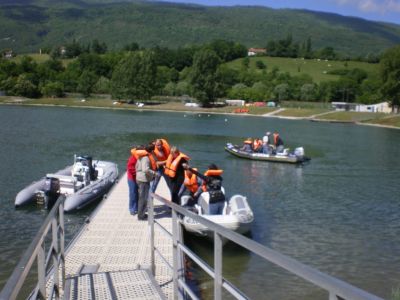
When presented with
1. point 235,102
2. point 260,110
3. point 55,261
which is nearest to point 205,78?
point 235,102

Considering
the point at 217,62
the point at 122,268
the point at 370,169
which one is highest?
the point at 217,62

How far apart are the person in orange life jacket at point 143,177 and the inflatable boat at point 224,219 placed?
1132mm

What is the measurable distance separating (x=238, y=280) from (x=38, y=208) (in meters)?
8.69

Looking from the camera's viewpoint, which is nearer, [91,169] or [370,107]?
[91,169]

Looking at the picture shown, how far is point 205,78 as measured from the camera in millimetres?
118812

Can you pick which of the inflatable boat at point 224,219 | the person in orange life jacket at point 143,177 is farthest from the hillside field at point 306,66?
the person in orange life jacket at point 143,177

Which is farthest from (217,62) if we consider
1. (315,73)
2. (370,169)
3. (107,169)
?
(107,169)

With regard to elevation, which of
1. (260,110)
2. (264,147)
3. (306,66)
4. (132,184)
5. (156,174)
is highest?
(306,66)

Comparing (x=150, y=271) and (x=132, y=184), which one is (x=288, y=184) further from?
(x=150, y=271)

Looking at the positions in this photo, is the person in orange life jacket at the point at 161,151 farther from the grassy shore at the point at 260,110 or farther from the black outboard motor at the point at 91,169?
the grassy shore at the point at 260,110

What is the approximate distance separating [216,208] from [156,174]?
1.83 m

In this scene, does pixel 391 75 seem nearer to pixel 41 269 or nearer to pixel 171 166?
pixel 171 166

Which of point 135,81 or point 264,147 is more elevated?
point 135,81

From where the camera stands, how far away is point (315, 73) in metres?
160
